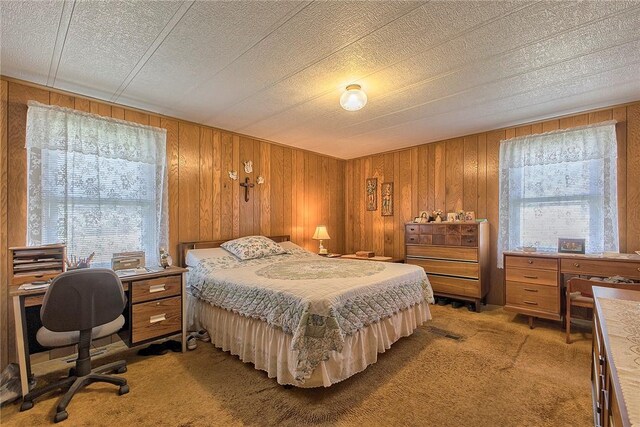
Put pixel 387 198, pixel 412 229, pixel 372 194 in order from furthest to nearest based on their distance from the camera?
pixel 372 194
pixel 387 198
pixel 412 229

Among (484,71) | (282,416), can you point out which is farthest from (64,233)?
(484,71)

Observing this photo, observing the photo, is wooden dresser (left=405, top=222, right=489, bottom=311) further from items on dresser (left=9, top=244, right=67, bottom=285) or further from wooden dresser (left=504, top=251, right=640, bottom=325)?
items on dresser (left=9, top=244, right=67, bottom=285)

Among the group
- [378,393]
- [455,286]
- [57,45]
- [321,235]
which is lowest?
[378,393]

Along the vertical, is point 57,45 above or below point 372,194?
above

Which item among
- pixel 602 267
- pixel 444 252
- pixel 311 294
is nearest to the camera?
pixel 311 294

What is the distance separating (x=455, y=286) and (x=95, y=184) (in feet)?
13.9

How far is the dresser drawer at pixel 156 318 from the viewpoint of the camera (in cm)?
242

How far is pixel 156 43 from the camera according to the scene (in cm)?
199

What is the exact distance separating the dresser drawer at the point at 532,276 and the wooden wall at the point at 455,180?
2.27 feet

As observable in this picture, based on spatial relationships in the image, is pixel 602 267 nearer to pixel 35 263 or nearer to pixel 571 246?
pixel 571 246

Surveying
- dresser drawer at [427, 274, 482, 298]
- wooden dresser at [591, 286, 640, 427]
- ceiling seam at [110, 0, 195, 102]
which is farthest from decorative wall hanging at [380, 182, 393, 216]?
ceiling seam at [110, 0, 195, 102]

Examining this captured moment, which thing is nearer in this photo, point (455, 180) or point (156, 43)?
point (156, 43)

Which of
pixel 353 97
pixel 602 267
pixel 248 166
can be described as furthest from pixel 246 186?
pixel 602 267

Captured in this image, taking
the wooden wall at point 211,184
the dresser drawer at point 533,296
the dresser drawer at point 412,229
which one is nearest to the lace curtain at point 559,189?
the dresser drawer at point 533,296
